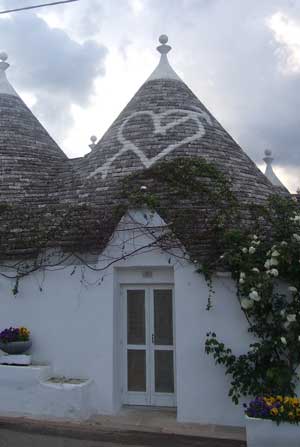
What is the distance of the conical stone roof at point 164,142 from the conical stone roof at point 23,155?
3.72 feet

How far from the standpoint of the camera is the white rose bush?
21.9 ft

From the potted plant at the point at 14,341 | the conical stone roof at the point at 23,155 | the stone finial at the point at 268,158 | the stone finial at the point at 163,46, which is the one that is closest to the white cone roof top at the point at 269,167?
the stone finial at the point at 268,158

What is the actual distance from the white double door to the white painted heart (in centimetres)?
277

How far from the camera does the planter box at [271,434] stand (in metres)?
6.13

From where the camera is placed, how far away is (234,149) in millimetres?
10383

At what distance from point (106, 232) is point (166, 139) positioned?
2821 millimetres

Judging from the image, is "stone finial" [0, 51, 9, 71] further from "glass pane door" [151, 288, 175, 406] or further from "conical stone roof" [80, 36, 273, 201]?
"glass pane door" [151, 288, 175, 406]

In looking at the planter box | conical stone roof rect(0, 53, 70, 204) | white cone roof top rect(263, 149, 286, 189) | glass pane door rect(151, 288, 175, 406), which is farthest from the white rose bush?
white cone roof top rect(263, 149, 286, 189)

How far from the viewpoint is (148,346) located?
8031mm

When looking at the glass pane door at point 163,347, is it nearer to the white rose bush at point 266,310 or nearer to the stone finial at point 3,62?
the white rose bush at point 266,310

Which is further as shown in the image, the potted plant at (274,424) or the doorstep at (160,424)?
the doorstep at (160,424)

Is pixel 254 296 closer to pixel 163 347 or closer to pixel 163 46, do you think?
pixel 163 347

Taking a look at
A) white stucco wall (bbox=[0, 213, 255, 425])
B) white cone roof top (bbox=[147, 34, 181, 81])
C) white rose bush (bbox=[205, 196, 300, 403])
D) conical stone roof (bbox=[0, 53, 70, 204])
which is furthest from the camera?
white cone roof top (bbox=[147, 34, 181, 81])

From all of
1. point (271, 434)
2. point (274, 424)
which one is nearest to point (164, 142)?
point (274, 424)
